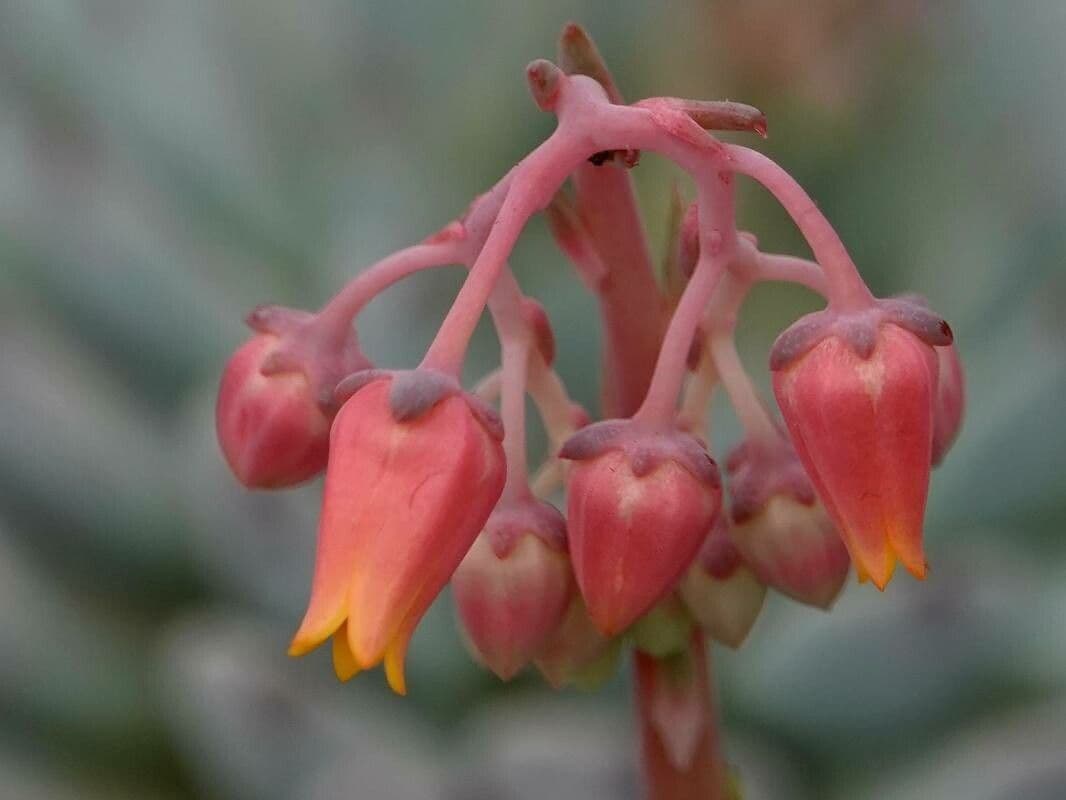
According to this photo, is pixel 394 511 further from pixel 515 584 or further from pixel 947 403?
pixel 947 403

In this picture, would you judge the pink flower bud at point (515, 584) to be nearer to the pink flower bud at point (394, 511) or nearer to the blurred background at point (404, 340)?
the pink flower bud at point (394, 511)

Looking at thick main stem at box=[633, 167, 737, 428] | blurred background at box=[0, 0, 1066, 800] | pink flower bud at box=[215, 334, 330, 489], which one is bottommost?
blurred background at box=[0, 0, 1066, 800]

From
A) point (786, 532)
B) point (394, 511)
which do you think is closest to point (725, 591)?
point (786, 532)

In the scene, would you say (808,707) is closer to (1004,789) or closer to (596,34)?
(1004,789)

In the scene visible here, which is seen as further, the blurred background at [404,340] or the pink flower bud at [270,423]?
the blurred background at [404,340]

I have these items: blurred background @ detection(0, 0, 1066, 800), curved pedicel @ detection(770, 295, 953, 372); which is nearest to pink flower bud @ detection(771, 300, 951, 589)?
curved pedicel @ detection(770, 295, 953, 372)

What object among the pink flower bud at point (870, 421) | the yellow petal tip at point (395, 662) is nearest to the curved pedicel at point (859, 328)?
the pink flower bud at point (870, 421)

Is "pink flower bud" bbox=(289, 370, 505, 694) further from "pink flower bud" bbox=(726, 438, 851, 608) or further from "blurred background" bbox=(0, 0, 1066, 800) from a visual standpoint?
"blurred background" bbox=(0, 0, 1066, 800)

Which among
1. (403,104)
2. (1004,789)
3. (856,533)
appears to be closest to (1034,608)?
(1004,789)
